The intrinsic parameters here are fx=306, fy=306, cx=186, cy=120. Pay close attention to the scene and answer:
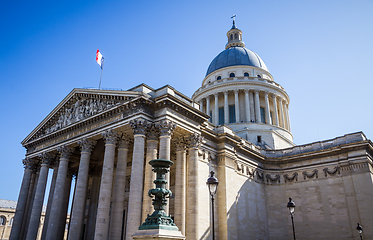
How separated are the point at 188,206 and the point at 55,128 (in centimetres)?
1859

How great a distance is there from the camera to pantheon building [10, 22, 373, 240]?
87.7 feet

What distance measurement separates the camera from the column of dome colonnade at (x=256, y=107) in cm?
5041

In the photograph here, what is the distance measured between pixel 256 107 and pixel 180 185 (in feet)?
88.0

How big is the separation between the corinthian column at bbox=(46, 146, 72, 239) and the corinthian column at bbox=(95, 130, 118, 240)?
22.9 feet

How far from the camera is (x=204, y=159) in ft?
106

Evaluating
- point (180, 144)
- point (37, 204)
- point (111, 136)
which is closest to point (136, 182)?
point (111, 136)

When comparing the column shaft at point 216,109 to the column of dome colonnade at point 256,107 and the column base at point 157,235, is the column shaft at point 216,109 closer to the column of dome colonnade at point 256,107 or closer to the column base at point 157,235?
the column of dome colonnade at point 256,107

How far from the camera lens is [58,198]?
30906mm

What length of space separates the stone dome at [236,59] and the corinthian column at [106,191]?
3415cm

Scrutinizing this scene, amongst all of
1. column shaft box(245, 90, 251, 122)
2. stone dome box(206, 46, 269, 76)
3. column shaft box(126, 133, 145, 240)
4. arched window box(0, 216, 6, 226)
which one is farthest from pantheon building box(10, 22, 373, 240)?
arched window box(0, 216, 6, 226)

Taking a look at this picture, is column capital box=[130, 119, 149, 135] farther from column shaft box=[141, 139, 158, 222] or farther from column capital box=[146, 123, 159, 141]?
column shaft box=[141, 139, 158, 222]

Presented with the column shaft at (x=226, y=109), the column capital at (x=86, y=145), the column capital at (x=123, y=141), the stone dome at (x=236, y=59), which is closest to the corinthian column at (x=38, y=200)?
the column capital at (x=86, y=145)

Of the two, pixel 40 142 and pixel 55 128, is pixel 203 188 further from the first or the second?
pixel 40 142

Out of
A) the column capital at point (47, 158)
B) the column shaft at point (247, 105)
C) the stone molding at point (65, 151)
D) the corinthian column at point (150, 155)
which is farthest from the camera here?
the column shaft at point (247, 105)
